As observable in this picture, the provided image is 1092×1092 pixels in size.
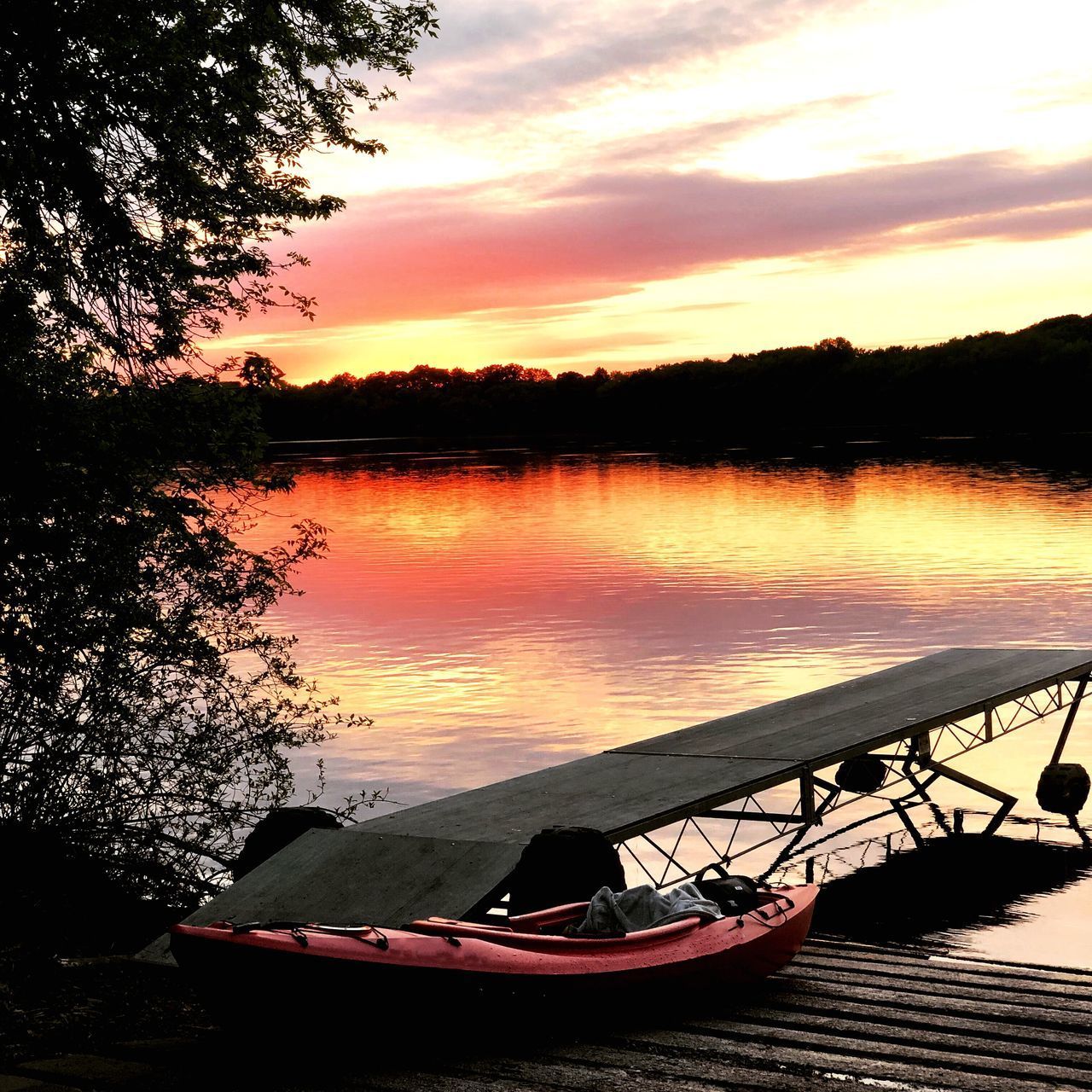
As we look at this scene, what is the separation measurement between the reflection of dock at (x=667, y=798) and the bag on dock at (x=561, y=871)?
18 cm

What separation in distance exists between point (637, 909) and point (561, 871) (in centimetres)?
69

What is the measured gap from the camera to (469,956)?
269 inches

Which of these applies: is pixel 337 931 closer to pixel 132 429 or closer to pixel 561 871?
pixel 561 871

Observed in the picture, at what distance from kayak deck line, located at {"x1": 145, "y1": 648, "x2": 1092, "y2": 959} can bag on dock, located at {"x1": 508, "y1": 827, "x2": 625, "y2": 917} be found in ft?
0.62

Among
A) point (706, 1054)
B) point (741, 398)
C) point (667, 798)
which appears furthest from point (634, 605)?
point (741, 398)

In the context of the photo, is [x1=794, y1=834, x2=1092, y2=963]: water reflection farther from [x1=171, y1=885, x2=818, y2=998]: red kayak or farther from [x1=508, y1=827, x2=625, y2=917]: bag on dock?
[x1=171, y1=885, x2=818, y2=998]: red kayak

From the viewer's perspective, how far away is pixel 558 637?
102 ft

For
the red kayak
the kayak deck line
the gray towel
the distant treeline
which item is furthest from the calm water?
the distant treeline

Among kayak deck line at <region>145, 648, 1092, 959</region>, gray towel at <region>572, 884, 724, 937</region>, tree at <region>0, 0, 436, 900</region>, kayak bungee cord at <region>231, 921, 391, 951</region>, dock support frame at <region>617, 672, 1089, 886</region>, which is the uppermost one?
tree at <region>0, 0, 436, 900</region>

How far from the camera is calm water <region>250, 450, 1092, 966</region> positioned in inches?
819

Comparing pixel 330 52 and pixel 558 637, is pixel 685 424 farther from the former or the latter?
pixel 330 52

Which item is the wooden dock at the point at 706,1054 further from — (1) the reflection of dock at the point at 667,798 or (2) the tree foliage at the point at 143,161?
(2) the tree foliage at the point at 143,161

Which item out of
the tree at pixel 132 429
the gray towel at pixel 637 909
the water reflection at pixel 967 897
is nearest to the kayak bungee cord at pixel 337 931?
the gray towel at pixel 637 909

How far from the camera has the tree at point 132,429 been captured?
31.9 ft
